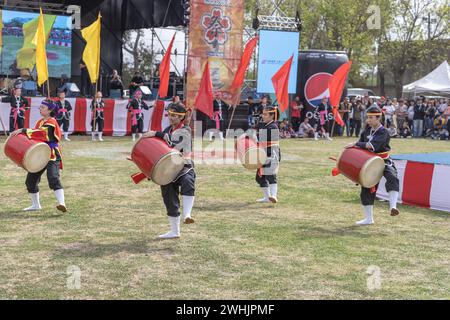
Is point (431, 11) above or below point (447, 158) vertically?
above

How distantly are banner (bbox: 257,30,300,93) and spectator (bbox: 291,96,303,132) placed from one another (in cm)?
148

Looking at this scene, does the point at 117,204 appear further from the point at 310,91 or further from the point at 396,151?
the point at 310,91

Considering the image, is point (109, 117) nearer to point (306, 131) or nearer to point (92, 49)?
point (306, 131)

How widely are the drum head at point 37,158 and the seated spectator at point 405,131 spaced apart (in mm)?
19777

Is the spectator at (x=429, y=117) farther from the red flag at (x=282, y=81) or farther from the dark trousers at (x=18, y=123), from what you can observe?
the dark trousers at (x=18, y=123)

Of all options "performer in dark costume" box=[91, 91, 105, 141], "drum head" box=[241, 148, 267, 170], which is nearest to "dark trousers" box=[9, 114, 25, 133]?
"performer in dark costume" box=[91, 91, 105, 141]

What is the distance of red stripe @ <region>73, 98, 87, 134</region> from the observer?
1959 cm

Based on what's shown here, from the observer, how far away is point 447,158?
977 centimetres

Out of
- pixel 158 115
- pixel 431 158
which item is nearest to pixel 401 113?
pixel 158 115

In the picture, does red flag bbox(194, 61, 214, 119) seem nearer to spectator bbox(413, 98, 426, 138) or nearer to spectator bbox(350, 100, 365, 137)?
spectator bbox(350, 100, 365, 137)

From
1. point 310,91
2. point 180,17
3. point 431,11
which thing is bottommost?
point 310,91

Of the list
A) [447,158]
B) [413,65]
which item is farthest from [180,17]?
[413,65]

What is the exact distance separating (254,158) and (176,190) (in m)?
2.33

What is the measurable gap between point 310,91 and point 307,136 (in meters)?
1.76
